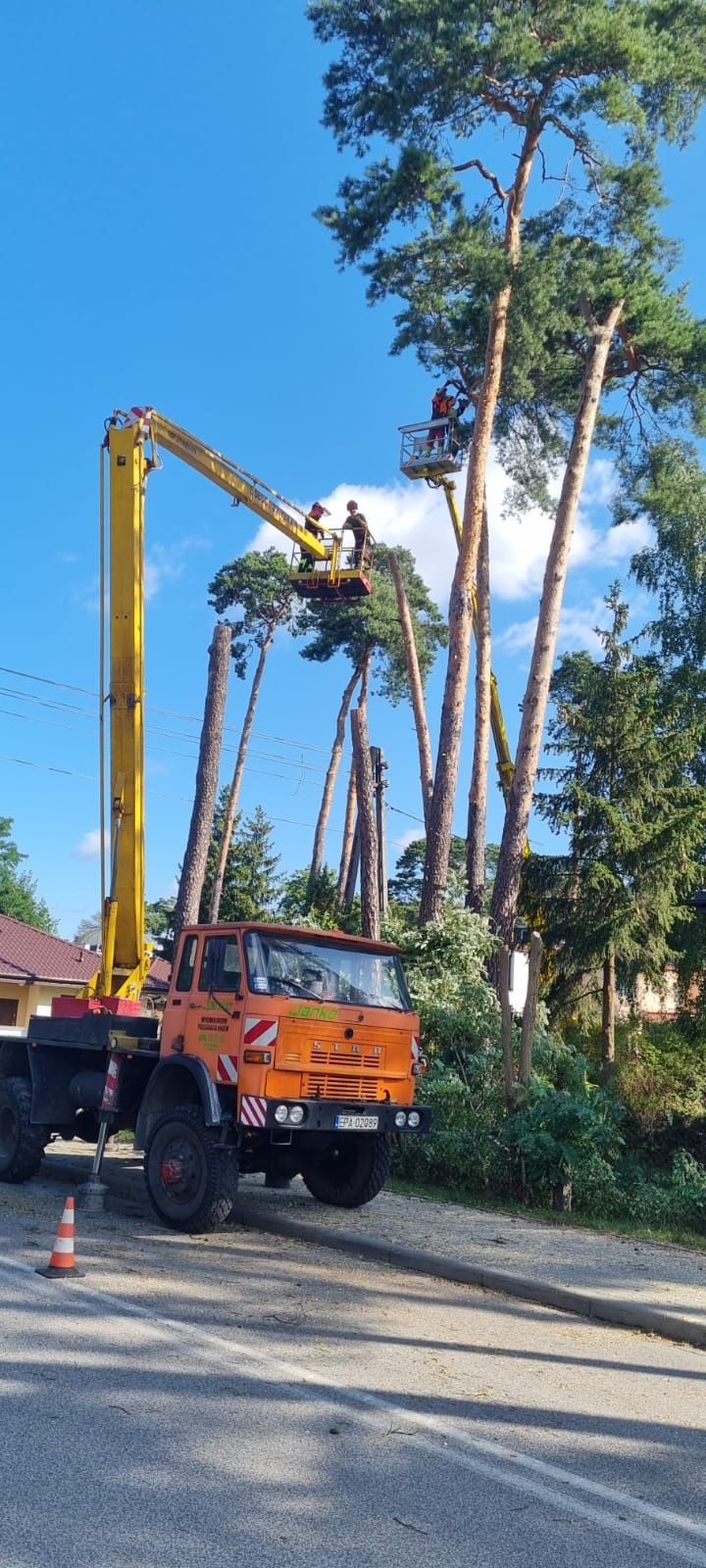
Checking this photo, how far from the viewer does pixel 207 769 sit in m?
24.3

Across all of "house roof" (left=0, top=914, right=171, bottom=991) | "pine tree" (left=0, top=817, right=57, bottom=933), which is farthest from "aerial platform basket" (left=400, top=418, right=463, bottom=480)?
"pine tree" (left=0, top=817, right=57, bottom=933)

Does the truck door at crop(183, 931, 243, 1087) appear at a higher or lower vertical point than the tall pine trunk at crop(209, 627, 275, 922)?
lower

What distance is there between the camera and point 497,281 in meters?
20.2

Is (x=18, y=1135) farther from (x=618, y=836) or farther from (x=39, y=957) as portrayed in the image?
(x=39, y=957)

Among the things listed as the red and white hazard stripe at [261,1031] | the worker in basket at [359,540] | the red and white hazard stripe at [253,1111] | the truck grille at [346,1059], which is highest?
the worker in basket at [359,540]

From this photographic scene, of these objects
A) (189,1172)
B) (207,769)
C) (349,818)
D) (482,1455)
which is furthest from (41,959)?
(482,1455)

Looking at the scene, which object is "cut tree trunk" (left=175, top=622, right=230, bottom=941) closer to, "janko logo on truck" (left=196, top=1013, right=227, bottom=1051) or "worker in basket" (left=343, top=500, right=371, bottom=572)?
"worker in basket" (left=343, top=500, right=371, bottom=572)

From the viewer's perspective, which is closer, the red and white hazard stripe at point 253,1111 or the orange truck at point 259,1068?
the red and white hazard stripe at point 253,1111

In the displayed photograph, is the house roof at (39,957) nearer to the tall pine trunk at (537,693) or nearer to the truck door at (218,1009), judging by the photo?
the tall pine trunk at (537,693)

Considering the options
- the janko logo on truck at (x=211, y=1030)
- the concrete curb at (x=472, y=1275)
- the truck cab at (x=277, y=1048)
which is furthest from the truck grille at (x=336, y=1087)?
the concrete curb at (x=472, y=1275)

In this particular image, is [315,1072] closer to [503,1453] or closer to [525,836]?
[503,1453]

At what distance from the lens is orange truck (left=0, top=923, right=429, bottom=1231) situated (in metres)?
9.69

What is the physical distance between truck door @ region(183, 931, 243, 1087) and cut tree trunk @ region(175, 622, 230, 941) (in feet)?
45.2

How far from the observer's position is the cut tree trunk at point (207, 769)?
24.2 metres
